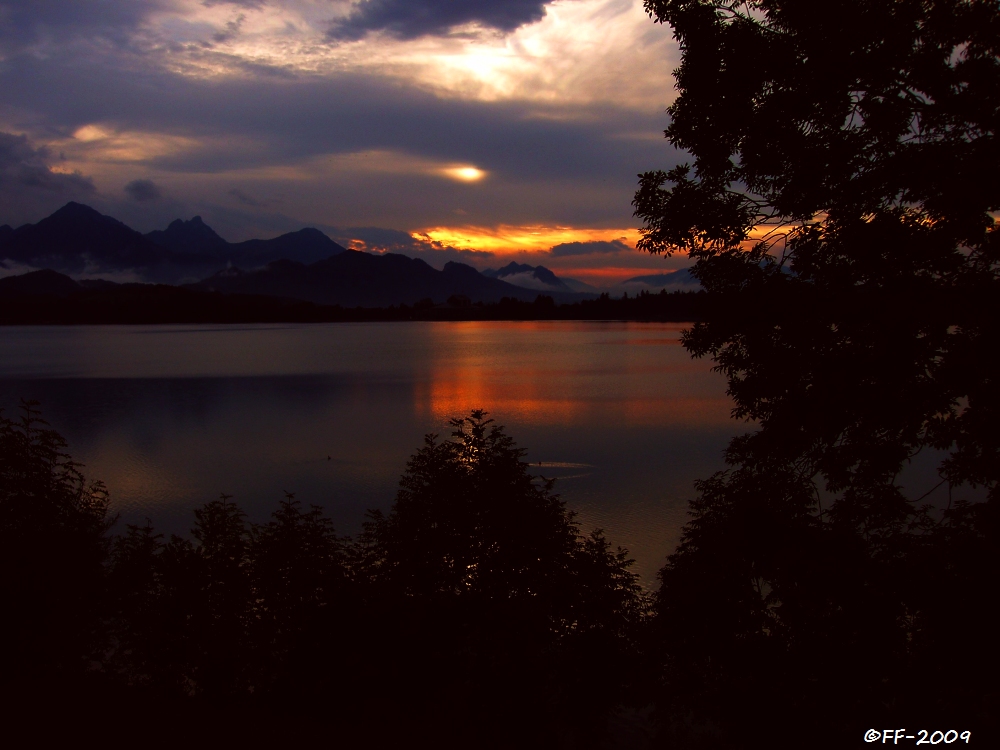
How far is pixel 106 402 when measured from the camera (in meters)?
57.2

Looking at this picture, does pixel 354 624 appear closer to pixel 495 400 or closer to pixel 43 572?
pixel 43 572

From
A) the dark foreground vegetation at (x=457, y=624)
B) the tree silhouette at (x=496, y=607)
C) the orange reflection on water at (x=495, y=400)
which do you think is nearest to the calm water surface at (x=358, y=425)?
the orange reflection on water at (x=495, y=400)

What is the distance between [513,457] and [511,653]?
4.26 meters

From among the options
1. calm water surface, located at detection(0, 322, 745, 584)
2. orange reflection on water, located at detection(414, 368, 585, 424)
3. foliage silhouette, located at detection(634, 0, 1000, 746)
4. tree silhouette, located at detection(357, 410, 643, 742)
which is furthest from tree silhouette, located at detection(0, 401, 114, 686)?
orange reflection on water, located at detection(414, 368, 585, 424)

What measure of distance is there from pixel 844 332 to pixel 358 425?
39610 mm

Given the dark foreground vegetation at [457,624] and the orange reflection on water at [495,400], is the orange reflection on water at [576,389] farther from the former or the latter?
the dark foreground vegetation at [457,624]

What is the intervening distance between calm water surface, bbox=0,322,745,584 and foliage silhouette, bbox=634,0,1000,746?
387 inches

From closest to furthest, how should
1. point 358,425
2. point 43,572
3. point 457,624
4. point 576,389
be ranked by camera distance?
point 457,624 < point 43,572 < point 358,425 < point 576,389

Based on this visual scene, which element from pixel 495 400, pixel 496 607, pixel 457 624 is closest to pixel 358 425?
pixel 495 400

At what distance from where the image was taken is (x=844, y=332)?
1007 centimetres

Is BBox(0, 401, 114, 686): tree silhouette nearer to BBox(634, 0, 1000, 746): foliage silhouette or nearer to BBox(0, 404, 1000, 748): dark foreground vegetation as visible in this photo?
BBox(0, 404, 1000, 748): dark foreground vegetation

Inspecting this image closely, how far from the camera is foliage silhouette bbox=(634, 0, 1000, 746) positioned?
8.95 metres

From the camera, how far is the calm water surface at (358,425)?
1118 inches

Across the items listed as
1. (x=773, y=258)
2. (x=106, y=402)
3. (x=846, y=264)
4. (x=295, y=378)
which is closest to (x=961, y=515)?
(x=846, y=264)
